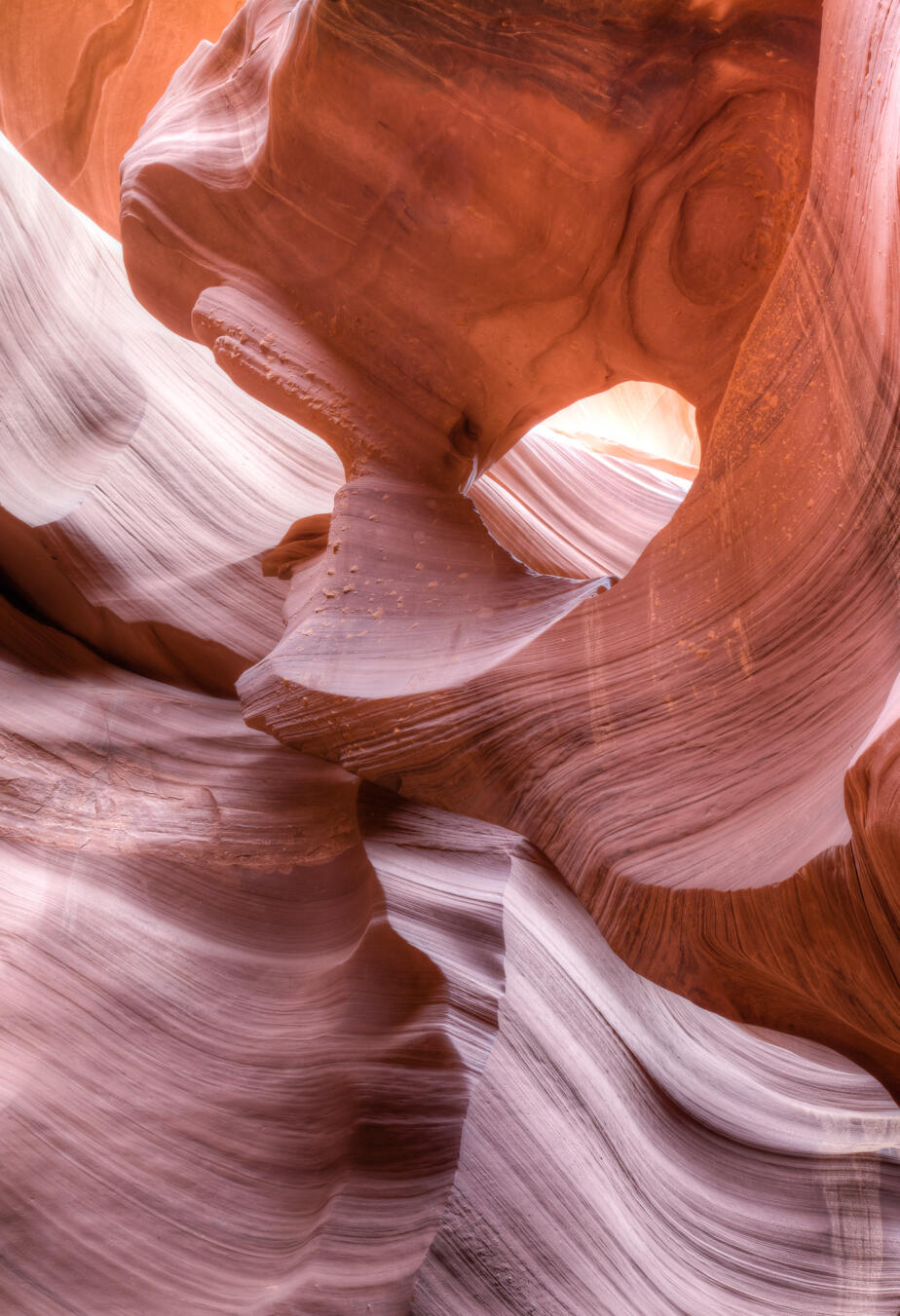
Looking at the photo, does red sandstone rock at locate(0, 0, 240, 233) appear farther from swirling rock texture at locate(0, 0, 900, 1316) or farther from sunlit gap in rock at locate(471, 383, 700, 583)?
sunlit gap in rock at locate(471, 383, 700, 583)

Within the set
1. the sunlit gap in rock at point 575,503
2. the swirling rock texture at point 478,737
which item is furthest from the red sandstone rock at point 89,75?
the sunlit gap in rock at point 575,503

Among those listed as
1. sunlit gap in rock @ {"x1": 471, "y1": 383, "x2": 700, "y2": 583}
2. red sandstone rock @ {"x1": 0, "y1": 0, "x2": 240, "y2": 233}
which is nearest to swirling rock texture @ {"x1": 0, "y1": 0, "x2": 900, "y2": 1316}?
sunlit gap in rock @ {"x1": 471, "y1": 383, "x2": 700, "y2": 583}

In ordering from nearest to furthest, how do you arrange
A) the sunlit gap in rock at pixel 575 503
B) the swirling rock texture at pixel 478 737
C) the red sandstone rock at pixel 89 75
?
1. the swirling rock texture at pixel 478 737
2. the sunlit gap in rock at pixel 575 503
3. the red sandstone rock at pixel 89 75

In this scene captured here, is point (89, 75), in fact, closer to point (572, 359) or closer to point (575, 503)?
point (575, 503)

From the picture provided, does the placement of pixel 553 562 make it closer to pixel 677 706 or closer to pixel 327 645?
pixel 327 645

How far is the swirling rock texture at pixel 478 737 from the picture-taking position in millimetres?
1809

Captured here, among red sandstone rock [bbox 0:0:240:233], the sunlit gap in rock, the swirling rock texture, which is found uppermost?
red sandstone rock [bbox 0:0:240:233]

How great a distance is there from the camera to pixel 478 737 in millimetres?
2365

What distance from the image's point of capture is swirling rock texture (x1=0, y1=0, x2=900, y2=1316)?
1.81m

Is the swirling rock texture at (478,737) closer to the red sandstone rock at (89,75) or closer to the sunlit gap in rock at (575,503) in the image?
the sunlit gap in rock at (575,503)

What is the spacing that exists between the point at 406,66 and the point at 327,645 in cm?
131

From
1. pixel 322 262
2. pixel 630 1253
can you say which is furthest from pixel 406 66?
pixel 630 1253

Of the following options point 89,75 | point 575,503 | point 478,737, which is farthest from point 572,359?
point 89,75

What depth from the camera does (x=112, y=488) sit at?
3.39 meters
